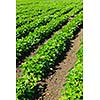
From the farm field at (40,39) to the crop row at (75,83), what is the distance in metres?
0.11

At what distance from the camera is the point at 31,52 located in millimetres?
5395

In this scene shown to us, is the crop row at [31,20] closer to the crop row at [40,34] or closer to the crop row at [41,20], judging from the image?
the crop row at [41,20]

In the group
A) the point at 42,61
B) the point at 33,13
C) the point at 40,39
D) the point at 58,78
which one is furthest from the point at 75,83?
the point at 40,39

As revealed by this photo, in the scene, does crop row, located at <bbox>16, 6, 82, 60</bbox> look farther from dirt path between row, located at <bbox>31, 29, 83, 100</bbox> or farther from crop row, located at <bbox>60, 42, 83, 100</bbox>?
crop row, located at <bbox>60, 42, 83, 100</bbox>

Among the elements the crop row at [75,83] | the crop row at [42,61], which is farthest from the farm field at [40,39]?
the crop row at [75,83]

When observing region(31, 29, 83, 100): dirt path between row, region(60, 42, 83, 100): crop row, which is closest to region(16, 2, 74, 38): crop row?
region(31, 29, 83, 100): dirt path between row

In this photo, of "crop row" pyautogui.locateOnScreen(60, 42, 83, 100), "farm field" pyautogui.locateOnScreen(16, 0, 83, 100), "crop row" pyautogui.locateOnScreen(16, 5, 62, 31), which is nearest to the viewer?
"crop row" pyautogui.locateOnScreen(60, 42, 83, 100)

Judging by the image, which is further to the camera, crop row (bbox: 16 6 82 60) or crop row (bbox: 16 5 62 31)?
crop row (bbox: 16 6 82 60)

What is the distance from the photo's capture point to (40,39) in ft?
18.7

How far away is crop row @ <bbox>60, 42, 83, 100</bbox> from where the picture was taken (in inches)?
173

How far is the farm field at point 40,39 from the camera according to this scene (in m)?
4.70
